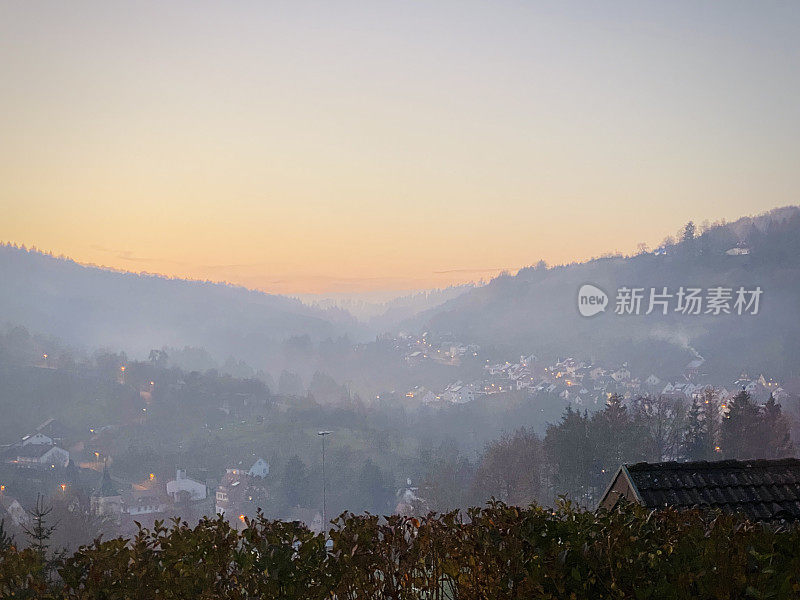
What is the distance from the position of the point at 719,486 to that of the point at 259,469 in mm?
71490

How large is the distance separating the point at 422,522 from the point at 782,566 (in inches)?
61.7

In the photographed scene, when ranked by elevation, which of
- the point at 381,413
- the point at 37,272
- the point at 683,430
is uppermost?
the point at 37,272

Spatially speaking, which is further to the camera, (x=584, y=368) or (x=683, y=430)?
(x=584, y=368)

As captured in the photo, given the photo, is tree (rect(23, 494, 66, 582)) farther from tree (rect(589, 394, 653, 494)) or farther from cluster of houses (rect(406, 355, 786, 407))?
cluster of houses (rect(406, 355, 786, 407))

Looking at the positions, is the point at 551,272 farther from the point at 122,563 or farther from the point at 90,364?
the point at 122,563

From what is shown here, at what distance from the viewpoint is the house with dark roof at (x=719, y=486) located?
5.16 meters

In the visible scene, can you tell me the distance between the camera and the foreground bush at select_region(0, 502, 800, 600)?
7.91 ft

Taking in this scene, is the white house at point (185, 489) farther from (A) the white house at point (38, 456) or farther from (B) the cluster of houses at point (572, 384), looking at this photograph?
(B) the cluster of houses at point (572, 384)

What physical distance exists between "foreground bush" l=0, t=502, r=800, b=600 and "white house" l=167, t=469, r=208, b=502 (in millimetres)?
70134

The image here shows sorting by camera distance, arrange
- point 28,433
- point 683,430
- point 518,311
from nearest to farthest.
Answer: point 683,430 → point 28,433 → point 518,311

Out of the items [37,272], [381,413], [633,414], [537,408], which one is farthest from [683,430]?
[37,272]

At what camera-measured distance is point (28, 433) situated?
8244 centimetres

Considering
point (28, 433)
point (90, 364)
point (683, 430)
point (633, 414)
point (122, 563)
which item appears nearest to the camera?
point (122, 563)

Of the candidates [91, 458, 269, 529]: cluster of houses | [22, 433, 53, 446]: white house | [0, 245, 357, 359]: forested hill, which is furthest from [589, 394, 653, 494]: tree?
[0, 245, 357, 359]: forested hill
